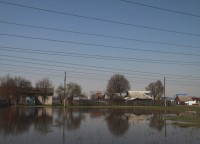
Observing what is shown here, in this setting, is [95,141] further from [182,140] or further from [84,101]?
[84,101]

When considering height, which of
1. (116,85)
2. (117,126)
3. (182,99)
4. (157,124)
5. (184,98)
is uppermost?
(116,85)

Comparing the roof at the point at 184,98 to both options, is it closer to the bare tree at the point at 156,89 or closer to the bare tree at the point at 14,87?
the bare tree at the point at 156,89

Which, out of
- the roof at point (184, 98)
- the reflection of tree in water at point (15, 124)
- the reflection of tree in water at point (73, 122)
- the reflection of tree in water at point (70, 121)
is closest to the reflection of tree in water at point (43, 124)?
the reflection of tree in water at point (15, 124)

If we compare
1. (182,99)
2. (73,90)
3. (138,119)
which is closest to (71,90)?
(73,90)

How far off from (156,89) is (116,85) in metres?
23.4

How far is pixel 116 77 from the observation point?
13075cm

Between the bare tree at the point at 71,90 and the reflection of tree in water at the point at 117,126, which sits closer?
the reflection of tree in water at the point at 117,126

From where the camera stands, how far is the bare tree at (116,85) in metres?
130

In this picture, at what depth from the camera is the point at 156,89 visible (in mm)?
145375

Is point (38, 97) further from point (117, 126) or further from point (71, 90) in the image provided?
point (117, 126)

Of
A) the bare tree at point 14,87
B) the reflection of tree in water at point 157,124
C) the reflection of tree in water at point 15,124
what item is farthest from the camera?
the bare tree at point 14,87

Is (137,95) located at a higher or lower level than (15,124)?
higher

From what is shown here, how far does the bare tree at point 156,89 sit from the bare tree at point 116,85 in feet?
60.5

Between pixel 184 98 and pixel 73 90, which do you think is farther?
pixel 184 98
